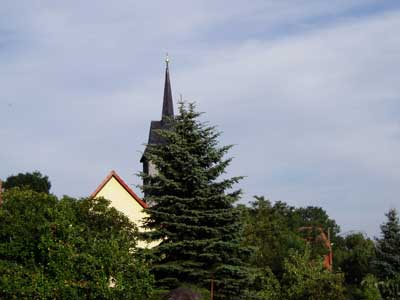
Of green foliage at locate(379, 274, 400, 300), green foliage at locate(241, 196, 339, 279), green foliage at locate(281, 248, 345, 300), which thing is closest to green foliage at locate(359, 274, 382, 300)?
green foliage at locate(379, 274, 400, 300)

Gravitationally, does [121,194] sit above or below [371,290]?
above

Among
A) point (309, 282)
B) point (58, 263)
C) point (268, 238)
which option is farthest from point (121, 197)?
point (58, 263)

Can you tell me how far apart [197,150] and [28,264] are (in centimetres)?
762

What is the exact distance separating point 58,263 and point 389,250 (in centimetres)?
2476

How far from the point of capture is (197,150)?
85.2ft

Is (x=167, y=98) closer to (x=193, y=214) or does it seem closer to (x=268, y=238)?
(x=268, y=238)

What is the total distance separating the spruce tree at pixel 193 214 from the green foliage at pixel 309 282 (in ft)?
15.5

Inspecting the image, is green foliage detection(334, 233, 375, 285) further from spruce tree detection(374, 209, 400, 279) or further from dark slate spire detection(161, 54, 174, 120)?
dark slate spire detection(161, 54, 174, 120)

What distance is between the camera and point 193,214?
2508cm

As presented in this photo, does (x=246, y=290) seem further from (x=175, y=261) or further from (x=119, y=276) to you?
(x=119, y=276)

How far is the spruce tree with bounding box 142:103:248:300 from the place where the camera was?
24.5 metres

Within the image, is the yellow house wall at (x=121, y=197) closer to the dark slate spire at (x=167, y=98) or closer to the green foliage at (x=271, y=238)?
the green foliage at (x=271, y=238)

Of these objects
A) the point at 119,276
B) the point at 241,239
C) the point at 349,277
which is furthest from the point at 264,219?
the point at 119,276

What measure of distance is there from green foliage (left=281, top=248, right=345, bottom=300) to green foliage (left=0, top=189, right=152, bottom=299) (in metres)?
8.81
